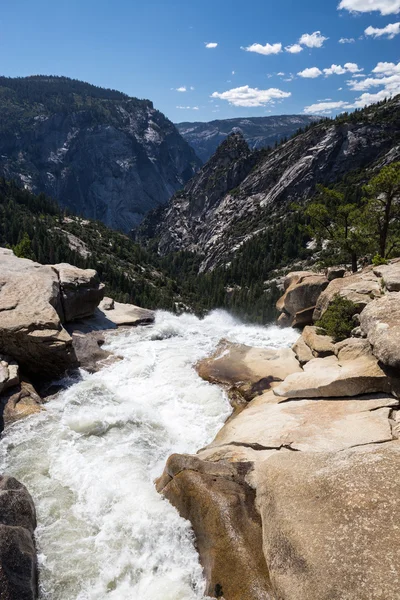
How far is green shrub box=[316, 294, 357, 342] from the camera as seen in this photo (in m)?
26.3

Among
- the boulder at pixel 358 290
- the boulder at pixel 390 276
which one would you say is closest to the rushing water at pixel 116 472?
the boulder at pixel 358 290

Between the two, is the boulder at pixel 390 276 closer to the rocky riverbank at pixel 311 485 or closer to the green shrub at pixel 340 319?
the green shrub at pixel 340 319

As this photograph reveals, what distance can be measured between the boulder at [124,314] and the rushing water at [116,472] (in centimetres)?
1119

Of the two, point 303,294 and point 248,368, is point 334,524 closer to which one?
point 248,368

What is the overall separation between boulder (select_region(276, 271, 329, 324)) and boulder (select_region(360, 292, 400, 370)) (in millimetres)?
18908

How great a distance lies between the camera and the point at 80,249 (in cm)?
12988

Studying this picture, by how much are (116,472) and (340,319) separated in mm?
18452

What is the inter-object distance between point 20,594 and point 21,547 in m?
1.66

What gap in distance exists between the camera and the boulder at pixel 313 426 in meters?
15.0

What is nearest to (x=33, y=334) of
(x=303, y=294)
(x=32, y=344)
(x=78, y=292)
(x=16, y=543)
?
(x=32, y=344)

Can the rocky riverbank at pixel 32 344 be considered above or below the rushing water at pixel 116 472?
above

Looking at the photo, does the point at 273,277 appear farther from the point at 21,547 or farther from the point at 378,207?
the point at 21,547

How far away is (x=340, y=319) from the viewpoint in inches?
1049

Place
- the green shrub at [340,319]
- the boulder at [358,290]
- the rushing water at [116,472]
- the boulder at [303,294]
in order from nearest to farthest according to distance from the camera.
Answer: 1. the rushing water at [116,472]
2. the green shrub at [340,319]
3. the boulder at [358,290]
4. the boulder at [303,294]
